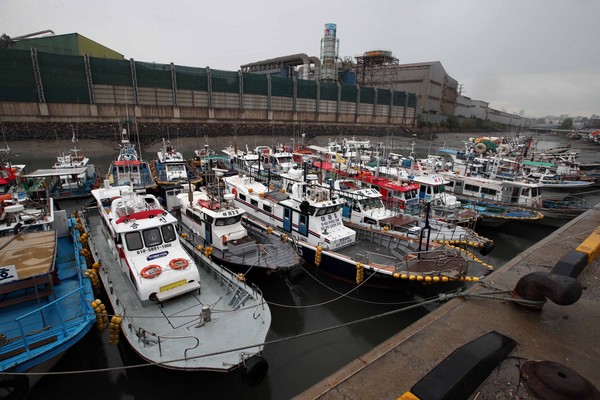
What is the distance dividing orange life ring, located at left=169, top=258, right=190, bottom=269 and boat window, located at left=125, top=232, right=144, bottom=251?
133 cm

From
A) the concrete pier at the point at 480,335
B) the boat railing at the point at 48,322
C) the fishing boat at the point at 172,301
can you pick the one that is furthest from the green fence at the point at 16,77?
the concrete pier at the point at 480,335

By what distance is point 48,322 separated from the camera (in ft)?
27.3

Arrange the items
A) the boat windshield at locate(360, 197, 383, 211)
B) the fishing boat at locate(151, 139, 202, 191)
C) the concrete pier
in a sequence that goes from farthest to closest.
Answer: the fishing boat at locate(151, 139, 202, 191) < the boat windshield at locate(360, 197, 383, 211) < the concrete pier

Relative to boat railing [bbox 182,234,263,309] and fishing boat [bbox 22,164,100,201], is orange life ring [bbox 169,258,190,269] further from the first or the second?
fishing boat [bbox 22,164,100,201]

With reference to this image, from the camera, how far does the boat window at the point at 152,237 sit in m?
10.4

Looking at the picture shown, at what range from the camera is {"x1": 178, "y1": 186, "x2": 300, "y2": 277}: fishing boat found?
486 inches

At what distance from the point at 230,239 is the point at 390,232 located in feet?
25.4

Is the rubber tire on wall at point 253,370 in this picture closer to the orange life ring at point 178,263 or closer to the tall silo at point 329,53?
the orange life ring at point 178,263

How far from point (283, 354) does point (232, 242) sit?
16.2 feet

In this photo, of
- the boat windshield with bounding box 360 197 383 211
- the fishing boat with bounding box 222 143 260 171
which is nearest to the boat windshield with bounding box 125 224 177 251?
the boat windshield with bounding box 360 197 383 211

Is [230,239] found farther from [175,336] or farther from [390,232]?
[390,232]

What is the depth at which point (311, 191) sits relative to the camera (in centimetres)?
1520

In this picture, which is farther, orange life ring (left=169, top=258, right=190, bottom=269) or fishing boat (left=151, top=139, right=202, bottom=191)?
fishing boat (left=151, top=139, right=202, bottom=191)

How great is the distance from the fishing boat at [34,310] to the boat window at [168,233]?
2637mm
